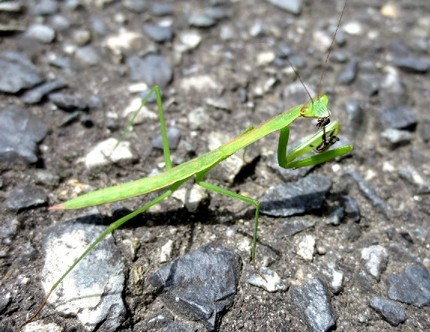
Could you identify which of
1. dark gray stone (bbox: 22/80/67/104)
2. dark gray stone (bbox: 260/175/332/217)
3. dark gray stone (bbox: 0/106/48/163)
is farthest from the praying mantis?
dark gray stone (bbox: 22/80/67/104)

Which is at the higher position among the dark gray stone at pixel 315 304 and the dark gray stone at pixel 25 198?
the dark gray stone at pixel 25 198

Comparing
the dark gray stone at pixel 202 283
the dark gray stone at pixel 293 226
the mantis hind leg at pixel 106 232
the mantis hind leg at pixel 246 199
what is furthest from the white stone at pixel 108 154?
the dark gray stone at pixel 293 226

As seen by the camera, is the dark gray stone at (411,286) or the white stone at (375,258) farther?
the white stone at (375,258)

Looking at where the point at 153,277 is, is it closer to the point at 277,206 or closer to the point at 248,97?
the point at 277,206

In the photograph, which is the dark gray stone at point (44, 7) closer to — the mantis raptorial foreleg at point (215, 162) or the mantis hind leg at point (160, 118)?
the mantis hind leg at point (160, 118)

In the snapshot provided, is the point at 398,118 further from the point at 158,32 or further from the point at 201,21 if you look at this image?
the point at 158,32

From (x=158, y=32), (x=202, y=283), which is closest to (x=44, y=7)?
(x=158, y=32)

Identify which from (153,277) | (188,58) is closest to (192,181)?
(153,277)
